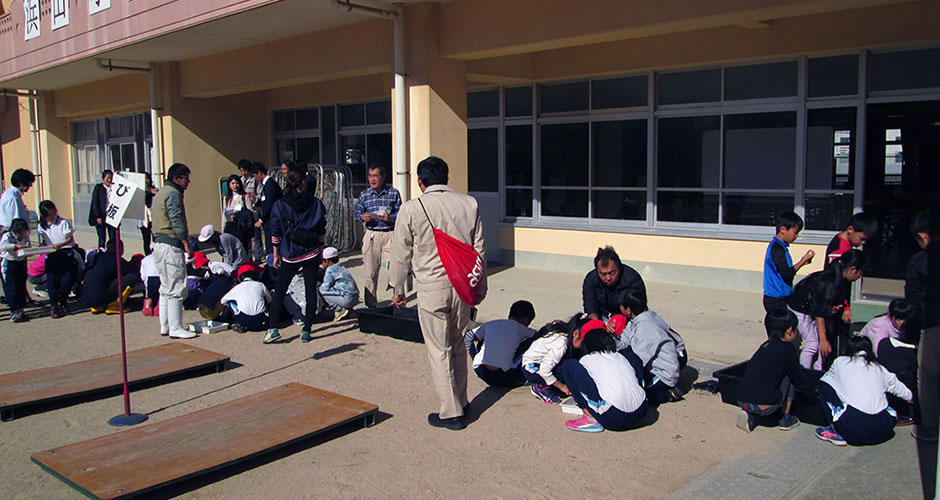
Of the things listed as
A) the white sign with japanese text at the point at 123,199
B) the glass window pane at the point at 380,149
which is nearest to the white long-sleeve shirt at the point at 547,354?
the white sign with japanese text at the point at 123,199

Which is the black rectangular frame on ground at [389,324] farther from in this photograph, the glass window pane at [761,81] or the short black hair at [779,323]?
the glass window pane at [761,81]

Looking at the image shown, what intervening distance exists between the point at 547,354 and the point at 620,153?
5978mm

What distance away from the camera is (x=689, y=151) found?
10.2m

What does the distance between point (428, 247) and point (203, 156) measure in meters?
11.8

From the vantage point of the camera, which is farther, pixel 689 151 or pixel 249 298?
pixel 689 151

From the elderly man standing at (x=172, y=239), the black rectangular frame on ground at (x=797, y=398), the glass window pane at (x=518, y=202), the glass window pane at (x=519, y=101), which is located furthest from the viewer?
the glass window pane at (x=518, y=202)

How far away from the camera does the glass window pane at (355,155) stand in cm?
1472

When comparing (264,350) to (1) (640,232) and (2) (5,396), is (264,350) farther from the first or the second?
(1) (640,232)

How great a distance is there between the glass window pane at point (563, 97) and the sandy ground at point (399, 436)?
4.46 m

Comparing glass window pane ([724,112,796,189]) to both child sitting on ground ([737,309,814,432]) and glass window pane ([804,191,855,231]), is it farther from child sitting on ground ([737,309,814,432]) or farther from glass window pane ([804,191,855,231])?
child sitting on ground ([737,309,814,432])

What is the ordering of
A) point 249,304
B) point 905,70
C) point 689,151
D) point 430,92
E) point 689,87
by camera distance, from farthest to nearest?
point 689,151, point 689,87, point 430,92, point 905,70, point 249,304

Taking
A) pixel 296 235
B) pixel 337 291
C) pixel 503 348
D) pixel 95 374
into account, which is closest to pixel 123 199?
pixel 95 374

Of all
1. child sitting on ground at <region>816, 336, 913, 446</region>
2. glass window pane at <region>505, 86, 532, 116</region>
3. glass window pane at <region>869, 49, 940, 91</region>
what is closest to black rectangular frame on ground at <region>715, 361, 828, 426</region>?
child sitting on ground at <region>816, 336, 913, 446</region>

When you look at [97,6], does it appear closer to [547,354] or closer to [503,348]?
[503,348]
